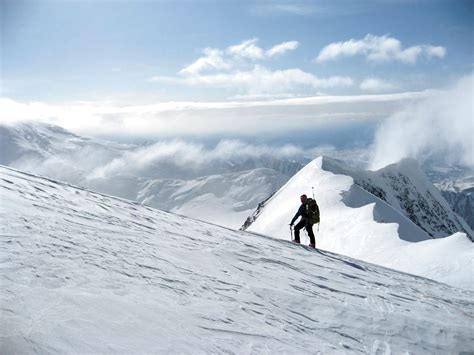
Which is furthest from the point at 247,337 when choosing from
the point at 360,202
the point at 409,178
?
the point at 409,178

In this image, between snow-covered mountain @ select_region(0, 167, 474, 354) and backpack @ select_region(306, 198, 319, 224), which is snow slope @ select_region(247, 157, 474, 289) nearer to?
snow-covered mountain @ select_region(0, 167, 474, 354)

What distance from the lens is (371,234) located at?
27406 millimetres

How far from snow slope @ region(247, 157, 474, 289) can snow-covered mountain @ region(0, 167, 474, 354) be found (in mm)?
4887

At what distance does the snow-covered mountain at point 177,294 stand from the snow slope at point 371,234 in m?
4.89

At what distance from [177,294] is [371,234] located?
71.6ft

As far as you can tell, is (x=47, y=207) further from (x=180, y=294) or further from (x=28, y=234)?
(x=180, y=294)

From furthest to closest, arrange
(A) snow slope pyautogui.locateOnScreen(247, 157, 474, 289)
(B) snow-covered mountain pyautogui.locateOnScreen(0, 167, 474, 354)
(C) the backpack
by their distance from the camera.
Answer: (A) snow slope pyautogui.locateOnScreen(247, 157, 474, 289) → (C) the backpack → (B) snow-covered mountain pyautogui.locateOnScreen(0, 167, 474, 354)

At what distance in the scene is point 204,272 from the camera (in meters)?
10.1

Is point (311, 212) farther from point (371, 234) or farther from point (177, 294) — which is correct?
point (371, 234)

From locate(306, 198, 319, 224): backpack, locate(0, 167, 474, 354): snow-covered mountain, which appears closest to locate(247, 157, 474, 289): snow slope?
locate(0, 167, 474, 354): snow-covered mountain

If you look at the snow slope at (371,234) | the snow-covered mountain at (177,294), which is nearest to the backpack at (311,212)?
the snow-covered mountain at (177,294)

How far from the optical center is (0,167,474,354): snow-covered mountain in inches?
243

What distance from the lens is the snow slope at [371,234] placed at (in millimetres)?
19250

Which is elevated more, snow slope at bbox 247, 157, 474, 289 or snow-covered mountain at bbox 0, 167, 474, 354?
snow slope at bbox 247, 157, 474, 289
